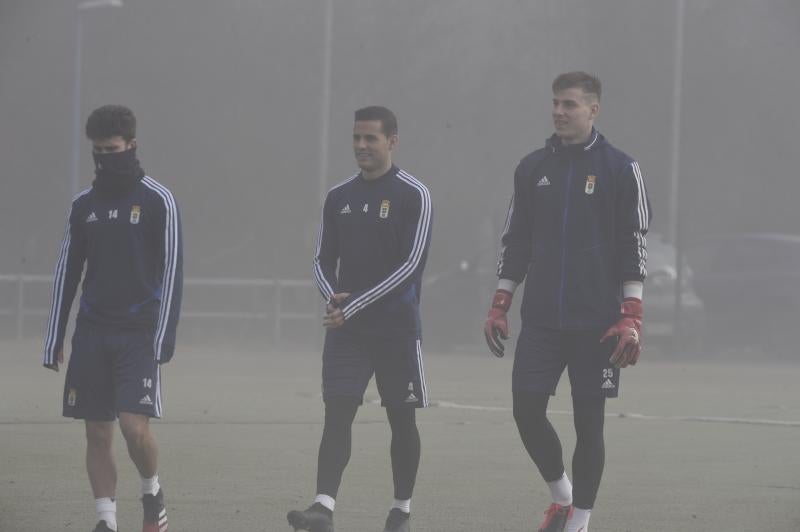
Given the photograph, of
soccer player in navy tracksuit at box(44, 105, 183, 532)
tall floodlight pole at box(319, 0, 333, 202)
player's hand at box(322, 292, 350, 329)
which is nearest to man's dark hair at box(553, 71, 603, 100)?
player's hand at box(322, 292, 350, 329)

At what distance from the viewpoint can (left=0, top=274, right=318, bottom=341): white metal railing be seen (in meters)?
25.0

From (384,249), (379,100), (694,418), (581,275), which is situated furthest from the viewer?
(379,100)

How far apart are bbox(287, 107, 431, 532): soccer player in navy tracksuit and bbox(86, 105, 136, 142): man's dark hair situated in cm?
98

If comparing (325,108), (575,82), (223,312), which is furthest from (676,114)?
(575,82)

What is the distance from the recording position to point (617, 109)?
30.8 metres

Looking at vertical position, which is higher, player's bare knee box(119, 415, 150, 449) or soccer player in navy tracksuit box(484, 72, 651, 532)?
soccer player in navy tracksuit box(484, 72, 651, 532)

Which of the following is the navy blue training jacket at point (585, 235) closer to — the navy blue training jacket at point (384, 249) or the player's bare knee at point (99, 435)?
the navy blue training jacket at point (384, 249)

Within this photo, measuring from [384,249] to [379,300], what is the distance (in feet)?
0.69

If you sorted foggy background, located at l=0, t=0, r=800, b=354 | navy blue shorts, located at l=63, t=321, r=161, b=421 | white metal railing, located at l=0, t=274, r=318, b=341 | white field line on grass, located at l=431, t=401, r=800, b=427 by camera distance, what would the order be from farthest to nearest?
foggy background, located at l=0, t=0, r=800, b=354 < white metal railing, located at l=0, t=274, r=318, b=341 < white field line on grass, located at l=431, t=401, r=800, b=427 < navy blue shorts, located at l=63, t=321, r=161, b=421

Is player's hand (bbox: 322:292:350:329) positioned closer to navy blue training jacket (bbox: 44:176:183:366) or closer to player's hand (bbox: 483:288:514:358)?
player's hand (bbox: 483:288:514:358)

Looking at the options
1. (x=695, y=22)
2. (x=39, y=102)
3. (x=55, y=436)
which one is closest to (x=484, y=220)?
(x=695, y=22)

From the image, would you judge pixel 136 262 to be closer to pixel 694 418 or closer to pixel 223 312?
pixel 694 418

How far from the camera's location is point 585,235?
6.73 meters

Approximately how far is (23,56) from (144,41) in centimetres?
206
